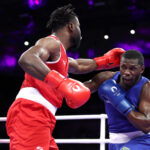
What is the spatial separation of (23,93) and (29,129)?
0.24 m

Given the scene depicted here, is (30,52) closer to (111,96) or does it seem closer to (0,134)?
(111,96)

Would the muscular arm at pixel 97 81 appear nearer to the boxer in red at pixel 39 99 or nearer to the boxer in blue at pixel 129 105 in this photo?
the boxer in blue at pixel 129 105

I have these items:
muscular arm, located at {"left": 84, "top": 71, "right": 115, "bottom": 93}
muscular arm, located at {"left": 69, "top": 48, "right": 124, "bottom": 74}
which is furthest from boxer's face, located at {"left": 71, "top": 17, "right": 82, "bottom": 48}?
muscular arm, located at {"left": 69, "top": 48, "right": 124, "bottom": 74}

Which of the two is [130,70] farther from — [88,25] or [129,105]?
[88,25]

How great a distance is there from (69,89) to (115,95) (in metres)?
0.67

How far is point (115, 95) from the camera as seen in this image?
6.47 ft

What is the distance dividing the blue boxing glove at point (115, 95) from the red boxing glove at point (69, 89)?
0.55 metres

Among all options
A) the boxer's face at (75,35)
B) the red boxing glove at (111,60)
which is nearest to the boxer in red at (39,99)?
the boxer's face at (75,35)

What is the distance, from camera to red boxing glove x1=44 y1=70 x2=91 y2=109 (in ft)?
4.56

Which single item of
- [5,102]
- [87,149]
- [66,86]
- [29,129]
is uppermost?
[66,86]

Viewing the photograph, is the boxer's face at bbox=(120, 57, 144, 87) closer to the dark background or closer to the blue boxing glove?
the blue boxing glove

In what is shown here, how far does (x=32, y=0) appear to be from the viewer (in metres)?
5.90

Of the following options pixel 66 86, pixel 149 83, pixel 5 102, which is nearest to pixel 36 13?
pixel 5 102

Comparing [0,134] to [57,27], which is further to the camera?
[0,134]
